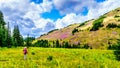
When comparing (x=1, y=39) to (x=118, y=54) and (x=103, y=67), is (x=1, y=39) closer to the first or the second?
(x=118, y=54)

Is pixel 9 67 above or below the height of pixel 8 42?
below

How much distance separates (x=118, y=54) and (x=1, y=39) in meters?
67.9

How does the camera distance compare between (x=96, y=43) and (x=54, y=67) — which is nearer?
(x=54, y=67)

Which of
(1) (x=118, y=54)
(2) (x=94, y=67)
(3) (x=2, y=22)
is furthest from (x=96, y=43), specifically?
(2) (x=94, y=67)

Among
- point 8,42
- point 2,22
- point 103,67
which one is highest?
point 2,22

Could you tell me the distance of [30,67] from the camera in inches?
1109

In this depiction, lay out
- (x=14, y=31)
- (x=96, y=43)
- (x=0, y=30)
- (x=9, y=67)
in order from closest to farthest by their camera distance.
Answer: (x=9, y=67) → (x=0, y=30) → (x=14, y=31) → (x=96, y=43)

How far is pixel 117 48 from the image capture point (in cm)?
4394

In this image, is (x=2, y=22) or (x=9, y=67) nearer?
(x=9, y=67)

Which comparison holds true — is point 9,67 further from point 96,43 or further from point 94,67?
point 96,43

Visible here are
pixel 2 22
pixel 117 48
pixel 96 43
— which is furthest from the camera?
pixel 96 43

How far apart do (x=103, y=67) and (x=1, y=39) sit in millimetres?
80918

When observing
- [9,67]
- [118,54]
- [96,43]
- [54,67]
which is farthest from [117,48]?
[96,43]

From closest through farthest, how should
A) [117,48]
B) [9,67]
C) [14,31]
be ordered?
1. [9,67]
2. [117,48]
3. [14,31]
